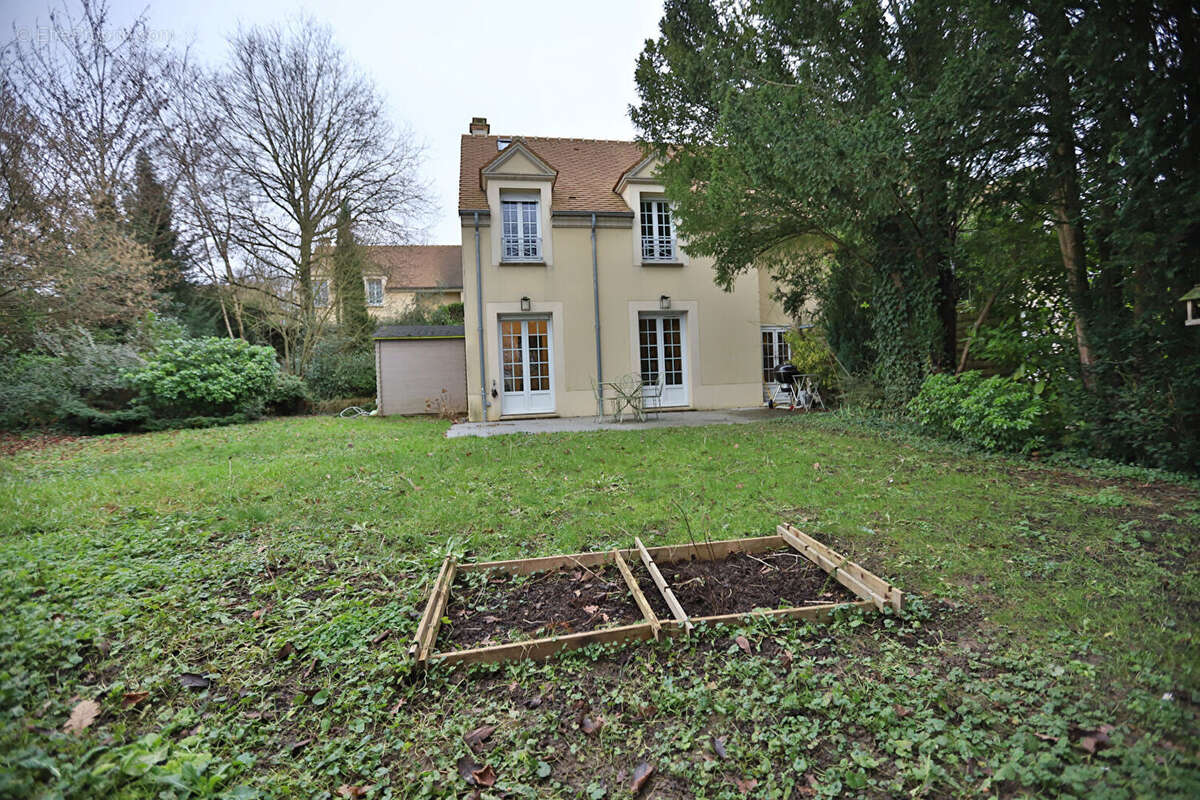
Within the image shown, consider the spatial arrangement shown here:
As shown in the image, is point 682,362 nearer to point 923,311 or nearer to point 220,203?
point 923,311

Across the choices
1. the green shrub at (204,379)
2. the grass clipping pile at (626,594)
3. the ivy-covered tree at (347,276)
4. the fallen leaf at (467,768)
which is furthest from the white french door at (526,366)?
the fallen leaf at (467,768)

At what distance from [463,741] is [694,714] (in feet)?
2.56

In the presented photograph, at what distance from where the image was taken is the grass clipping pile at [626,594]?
2275mm

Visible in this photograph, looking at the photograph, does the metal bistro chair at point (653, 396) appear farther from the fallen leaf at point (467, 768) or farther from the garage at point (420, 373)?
the fallen leaf at point (467, 768)

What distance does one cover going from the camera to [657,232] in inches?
470

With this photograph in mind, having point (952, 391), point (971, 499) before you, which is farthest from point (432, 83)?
point (971, 499)

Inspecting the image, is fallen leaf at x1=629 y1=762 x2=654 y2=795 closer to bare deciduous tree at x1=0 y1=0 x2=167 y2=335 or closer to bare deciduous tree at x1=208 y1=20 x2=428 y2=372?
bare deciduous tree at x1=0 y1=0 x2=167 y2=335

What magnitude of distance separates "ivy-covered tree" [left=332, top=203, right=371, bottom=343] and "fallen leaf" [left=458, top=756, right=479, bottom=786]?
604 inches

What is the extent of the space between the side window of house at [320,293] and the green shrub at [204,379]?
11.0 feet

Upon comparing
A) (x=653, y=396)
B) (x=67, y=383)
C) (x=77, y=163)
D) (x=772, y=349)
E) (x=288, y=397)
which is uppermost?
(x=77, y=163)

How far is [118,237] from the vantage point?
10203 millimetres

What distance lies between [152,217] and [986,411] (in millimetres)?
18349

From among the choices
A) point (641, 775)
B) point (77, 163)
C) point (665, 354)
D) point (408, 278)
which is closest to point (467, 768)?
point (641, 775)

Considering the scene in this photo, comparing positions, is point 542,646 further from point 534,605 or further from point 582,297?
point 582,297
